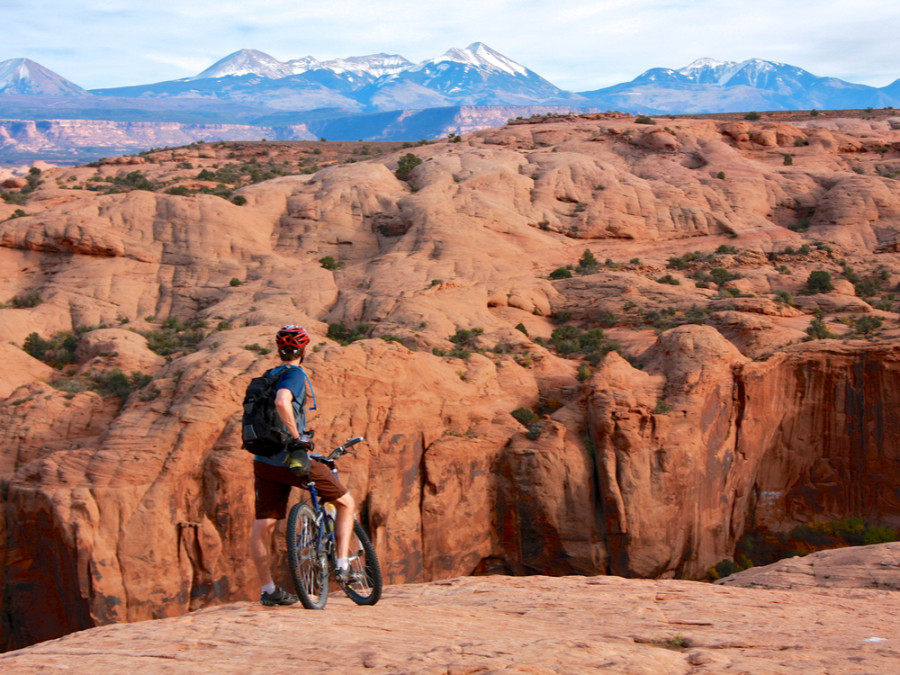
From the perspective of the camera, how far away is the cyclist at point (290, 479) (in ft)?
24.2

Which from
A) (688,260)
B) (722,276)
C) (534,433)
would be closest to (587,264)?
(688,260)

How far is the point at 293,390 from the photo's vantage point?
7410 mm

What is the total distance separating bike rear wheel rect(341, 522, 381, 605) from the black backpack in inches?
52.9

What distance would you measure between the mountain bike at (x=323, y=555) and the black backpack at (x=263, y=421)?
0.43 m

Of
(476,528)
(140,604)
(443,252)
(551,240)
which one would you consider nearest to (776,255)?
(551,240)

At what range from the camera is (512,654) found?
5828 millimetres

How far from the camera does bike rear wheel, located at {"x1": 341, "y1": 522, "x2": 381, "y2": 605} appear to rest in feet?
25.9

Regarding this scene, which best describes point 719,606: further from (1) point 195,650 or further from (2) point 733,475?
(2) point 733,475

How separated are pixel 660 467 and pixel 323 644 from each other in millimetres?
12994

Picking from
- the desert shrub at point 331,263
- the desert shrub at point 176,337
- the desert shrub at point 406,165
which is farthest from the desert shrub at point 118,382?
the desert shrub at point 406,165

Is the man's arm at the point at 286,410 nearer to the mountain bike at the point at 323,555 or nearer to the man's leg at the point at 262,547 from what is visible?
the mountain bike at the point at 323,555

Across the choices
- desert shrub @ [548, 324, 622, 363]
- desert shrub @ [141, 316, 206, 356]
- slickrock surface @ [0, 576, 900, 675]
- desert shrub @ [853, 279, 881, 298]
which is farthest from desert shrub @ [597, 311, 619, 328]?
slickrock surface @ [0, 576, 900, 675]

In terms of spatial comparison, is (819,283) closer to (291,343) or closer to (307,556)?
(291,343)

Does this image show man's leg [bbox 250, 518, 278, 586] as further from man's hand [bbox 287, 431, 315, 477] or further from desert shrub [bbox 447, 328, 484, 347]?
desert shrub [bbox 447, 328, 484, 347]
